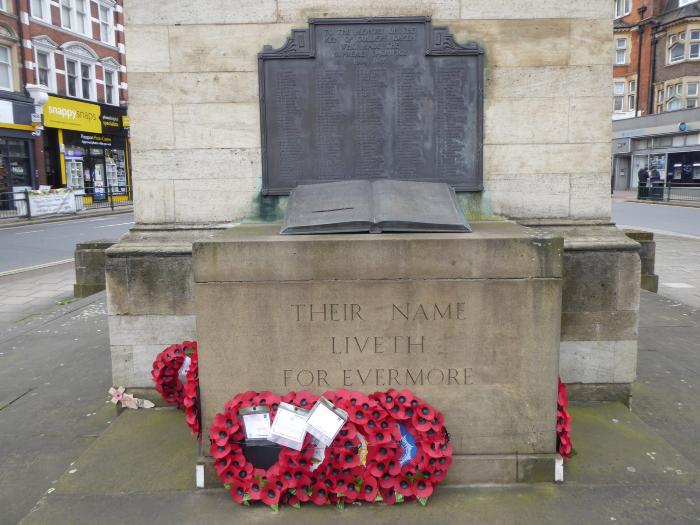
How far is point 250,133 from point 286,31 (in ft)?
2.86

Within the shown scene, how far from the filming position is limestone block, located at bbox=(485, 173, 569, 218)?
5246mm

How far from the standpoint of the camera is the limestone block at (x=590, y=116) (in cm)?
514

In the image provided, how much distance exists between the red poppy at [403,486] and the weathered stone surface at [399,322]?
1.45 ft

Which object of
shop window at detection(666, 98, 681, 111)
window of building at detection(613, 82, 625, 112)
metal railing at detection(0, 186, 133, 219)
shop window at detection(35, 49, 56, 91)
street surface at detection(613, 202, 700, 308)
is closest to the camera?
street surface at detection(613, 202, 700, 308)

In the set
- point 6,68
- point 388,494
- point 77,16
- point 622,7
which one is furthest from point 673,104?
point 388,494

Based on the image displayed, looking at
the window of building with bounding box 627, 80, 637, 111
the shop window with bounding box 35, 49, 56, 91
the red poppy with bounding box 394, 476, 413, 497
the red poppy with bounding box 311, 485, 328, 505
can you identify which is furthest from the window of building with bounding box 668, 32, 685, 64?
the red poppy with bounding box 311, 485, 328, 505

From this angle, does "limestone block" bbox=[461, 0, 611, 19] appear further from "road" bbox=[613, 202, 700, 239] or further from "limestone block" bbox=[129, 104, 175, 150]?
"road" bbox=[613, 202, 700, 239]

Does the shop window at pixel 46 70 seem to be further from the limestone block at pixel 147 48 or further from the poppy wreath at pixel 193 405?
the poppy wreath at pixel 193 405

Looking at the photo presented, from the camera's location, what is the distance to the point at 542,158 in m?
5.22

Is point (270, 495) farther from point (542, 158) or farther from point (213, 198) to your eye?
point (542, 158)

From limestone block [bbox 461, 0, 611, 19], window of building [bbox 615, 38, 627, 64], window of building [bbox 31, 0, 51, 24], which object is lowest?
limestone block [bbox 461, 0, 611, 19]

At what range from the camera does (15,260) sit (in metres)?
15.6

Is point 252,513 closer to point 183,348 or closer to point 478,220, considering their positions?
point 183,348

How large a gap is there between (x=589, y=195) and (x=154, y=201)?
12.1 ft
